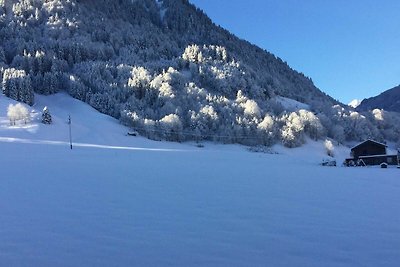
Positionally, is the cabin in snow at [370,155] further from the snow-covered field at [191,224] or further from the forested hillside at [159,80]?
the snow-covered field at [191,224]

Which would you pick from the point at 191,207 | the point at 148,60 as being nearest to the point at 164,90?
the point at 148,60

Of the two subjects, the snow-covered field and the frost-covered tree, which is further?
the frost-covered tree

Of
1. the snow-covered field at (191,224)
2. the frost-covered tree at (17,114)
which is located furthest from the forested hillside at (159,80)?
the snow-covered field at (191,224)

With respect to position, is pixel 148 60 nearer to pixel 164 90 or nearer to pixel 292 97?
pixel 164 90

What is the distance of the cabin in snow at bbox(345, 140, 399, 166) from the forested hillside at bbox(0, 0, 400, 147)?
29657 mm

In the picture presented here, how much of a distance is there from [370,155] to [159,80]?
219 ft

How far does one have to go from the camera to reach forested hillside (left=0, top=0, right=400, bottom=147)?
98.1m

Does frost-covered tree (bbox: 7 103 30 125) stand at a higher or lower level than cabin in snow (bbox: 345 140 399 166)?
higher

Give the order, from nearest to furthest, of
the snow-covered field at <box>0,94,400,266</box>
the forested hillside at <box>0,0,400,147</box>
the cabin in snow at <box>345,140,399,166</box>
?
the snow-covered field at <box>0,94,400,266</box>
the cabin in snow at <box>345,140,399,166</box>
the forested hillside at <box>0,0,400,147</box>

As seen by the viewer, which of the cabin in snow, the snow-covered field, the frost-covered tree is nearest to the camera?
the snow-covered field

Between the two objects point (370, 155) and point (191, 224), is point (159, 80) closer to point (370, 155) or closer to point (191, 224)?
point (370, 155)

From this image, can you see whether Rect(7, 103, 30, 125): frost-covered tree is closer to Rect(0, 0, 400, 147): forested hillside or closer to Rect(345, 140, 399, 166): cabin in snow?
Rect(0, 0, 400, 147): forested hillside

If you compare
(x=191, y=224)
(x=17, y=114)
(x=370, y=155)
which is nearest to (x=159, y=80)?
(x=17, y=114)

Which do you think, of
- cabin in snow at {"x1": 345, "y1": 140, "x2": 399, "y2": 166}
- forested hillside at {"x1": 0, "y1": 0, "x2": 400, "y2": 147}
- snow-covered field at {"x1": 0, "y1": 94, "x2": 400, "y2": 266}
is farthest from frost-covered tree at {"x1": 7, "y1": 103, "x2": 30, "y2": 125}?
snow-covered field at {"x1": 0, "y1": 94, "x2": 400, "y2": 266}
